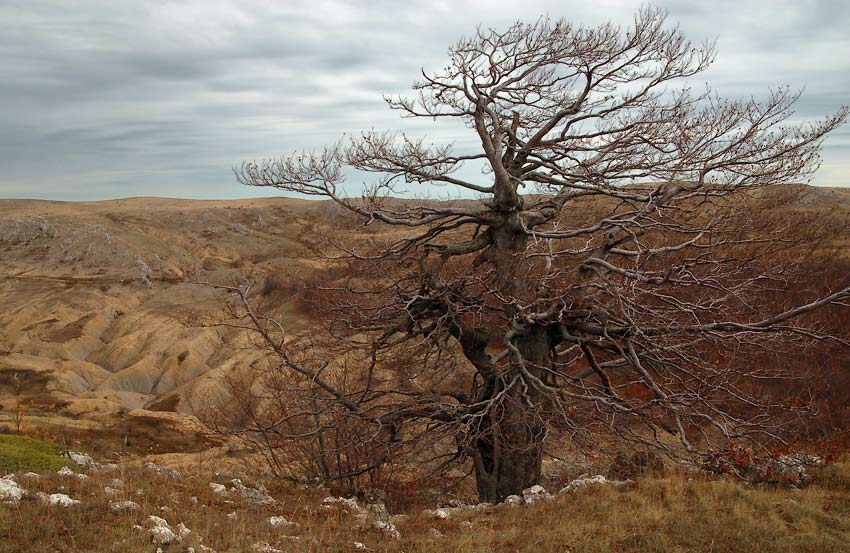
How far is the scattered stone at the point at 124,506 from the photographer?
637cm

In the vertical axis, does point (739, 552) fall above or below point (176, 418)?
above

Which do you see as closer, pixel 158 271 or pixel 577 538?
pixel 577 538

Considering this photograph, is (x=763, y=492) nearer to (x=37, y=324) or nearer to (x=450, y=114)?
(x=450, y=114)

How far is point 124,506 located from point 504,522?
425 centimetres

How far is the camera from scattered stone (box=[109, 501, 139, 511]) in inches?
251

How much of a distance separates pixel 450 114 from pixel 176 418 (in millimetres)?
23777

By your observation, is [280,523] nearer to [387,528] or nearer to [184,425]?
[387,528]

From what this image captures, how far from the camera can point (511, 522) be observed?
24.6 feet

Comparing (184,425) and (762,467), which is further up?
(762,467)

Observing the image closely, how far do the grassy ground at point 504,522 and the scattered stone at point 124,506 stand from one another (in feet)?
0.28

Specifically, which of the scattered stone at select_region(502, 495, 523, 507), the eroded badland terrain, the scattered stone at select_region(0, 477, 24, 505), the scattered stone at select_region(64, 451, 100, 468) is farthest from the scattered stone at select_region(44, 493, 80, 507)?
the scattered stone at select_region(502, 495, 523, 507)

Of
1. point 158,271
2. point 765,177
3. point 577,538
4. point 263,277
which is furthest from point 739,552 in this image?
point 158,271

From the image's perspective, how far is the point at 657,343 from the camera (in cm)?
927

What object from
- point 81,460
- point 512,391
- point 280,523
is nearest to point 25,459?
point 81,460
